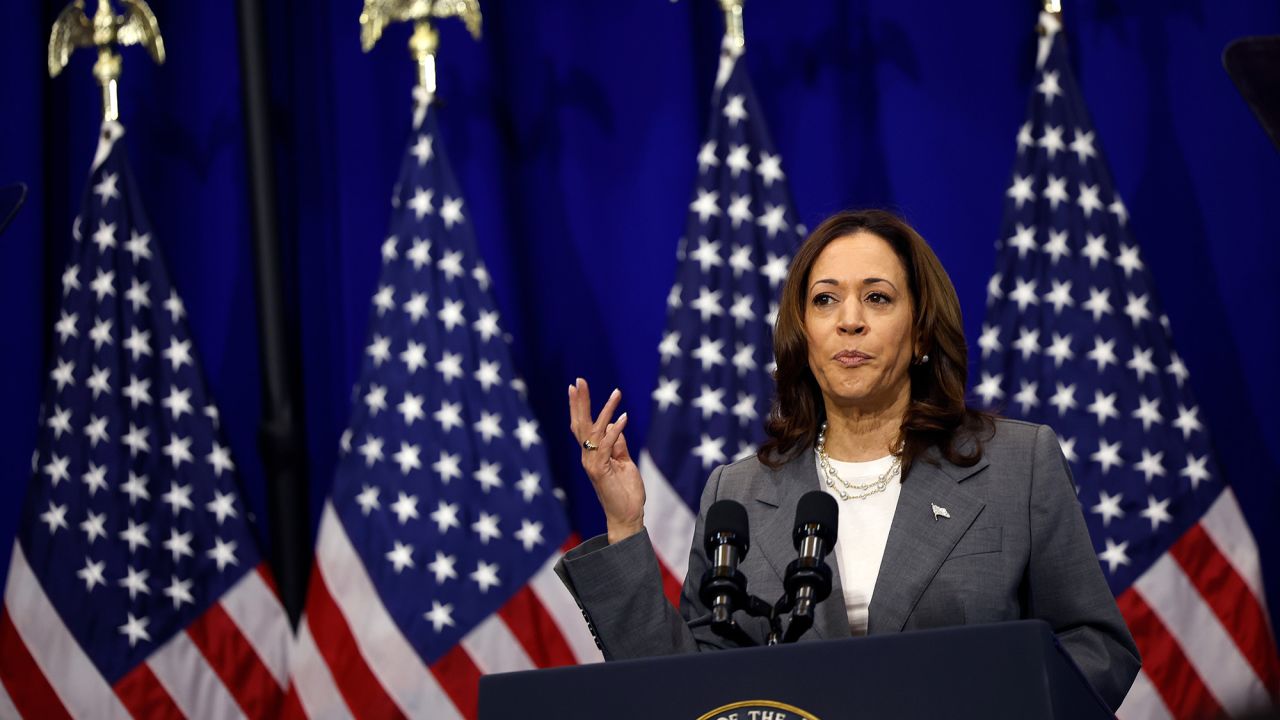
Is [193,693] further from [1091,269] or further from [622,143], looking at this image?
[1091,269]

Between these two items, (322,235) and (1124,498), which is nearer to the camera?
(1124,498)

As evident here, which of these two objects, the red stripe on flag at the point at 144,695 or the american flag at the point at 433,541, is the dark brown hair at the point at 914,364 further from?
the red stripe on flag at the point at 144,695

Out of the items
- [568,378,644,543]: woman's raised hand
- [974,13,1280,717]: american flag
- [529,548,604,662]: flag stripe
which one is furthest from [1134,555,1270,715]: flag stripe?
[568,378,644,543]: woman's raised hand

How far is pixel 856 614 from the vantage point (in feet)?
6.51

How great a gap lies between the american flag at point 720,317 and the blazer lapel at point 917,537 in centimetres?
197

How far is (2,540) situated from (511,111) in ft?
7.08

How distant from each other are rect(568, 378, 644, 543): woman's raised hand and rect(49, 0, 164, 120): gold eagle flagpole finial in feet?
9.67

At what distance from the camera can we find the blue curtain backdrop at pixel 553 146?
435 centimetres

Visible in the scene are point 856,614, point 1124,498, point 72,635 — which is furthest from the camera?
point 72,635

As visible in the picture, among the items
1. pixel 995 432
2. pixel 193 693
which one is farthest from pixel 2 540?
pixel 995 432

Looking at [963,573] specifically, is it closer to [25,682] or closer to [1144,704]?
[1144,704]

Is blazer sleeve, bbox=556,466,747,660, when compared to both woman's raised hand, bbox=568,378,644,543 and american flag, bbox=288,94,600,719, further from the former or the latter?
american flag, bbox=288,94,600,719

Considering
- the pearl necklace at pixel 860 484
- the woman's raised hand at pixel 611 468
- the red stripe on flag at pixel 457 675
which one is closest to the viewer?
the woman's raised hand at pixel 611 468

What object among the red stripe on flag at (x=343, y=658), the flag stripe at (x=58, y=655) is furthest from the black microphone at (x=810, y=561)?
the flag stripe at (x=58, y=655)
